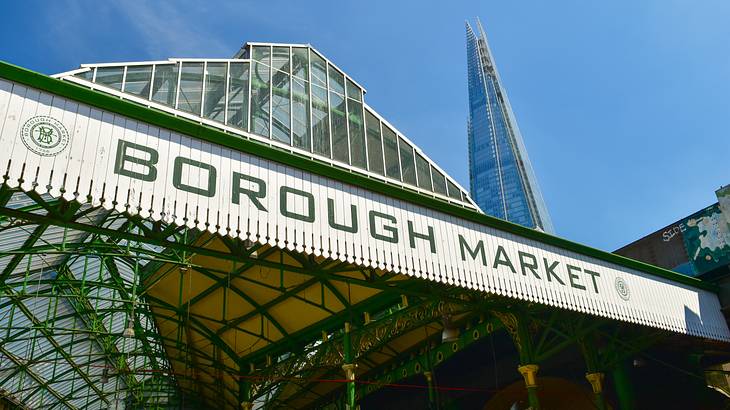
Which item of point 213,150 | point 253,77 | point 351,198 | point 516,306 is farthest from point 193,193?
point 253,77

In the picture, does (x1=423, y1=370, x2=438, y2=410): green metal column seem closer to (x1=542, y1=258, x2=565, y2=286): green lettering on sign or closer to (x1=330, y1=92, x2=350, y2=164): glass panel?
(x1=330, y1=92, x2=350, y2=164): glass panel

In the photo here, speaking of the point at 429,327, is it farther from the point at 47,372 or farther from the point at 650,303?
the point at 47,372

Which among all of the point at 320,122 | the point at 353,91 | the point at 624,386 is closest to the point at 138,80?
the point at 320,122

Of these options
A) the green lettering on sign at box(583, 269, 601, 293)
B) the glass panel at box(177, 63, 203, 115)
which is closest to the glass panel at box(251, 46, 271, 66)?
the glass panel at box(177, 63, 203, 115)

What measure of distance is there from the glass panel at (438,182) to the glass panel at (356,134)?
3109mm

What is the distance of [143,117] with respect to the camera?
887 cm

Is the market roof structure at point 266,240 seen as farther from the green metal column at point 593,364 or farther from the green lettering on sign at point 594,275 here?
the green metal column at point 593,364

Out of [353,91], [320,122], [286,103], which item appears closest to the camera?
[286,103]

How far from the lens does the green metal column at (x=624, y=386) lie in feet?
55.7

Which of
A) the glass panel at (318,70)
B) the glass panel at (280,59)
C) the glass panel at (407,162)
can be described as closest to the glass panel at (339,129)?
the glass panel at (318,70)

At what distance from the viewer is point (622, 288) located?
14.1 meters

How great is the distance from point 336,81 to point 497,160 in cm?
15236

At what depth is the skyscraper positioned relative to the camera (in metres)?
160

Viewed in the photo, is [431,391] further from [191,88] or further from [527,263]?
[191,88]
